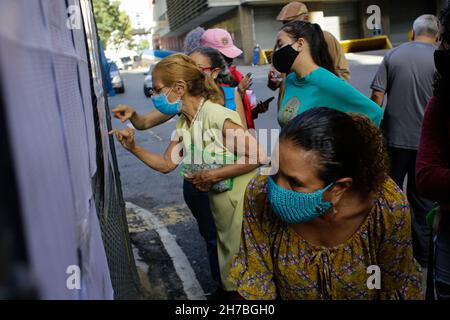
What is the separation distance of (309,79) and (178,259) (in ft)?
6.43

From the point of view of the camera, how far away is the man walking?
3217 millimetres

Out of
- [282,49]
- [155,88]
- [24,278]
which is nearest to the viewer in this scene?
[24,278]

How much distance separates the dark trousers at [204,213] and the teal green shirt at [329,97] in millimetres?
706

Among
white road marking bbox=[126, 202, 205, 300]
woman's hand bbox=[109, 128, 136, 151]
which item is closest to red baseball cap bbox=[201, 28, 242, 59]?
woman's hand bbox=[109, 128, 136, 151]

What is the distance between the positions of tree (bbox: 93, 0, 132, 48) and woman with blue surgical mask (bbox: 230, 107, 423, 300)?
169 feet

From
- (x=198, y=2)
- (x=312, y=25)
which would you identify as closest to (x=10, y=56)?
(x=312, y=25)

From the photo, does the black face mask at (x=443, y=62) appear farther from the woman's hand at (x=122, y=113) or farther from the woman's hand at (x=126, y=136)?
the woman's hand at (x=122, y=113)

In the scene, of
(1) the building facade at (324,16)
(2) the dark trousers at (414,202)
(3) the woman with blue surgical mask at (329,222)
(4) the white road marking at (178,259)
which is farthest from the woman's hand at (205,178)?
(1) the building facade at (324,16)

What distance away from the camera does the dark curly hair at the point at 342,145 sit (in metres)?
1.53

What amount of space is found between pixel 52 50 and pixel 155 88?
67.1 inches

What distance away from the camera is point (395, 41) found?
2683 cm

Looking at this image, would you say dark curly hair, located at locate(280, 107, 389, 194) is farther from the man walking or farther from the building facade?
the building facade

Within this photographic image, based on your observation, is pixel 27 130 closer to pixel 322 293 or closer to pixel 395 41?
pixel 322 293

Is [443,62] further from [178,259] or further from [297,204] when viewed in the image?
[178,259]
